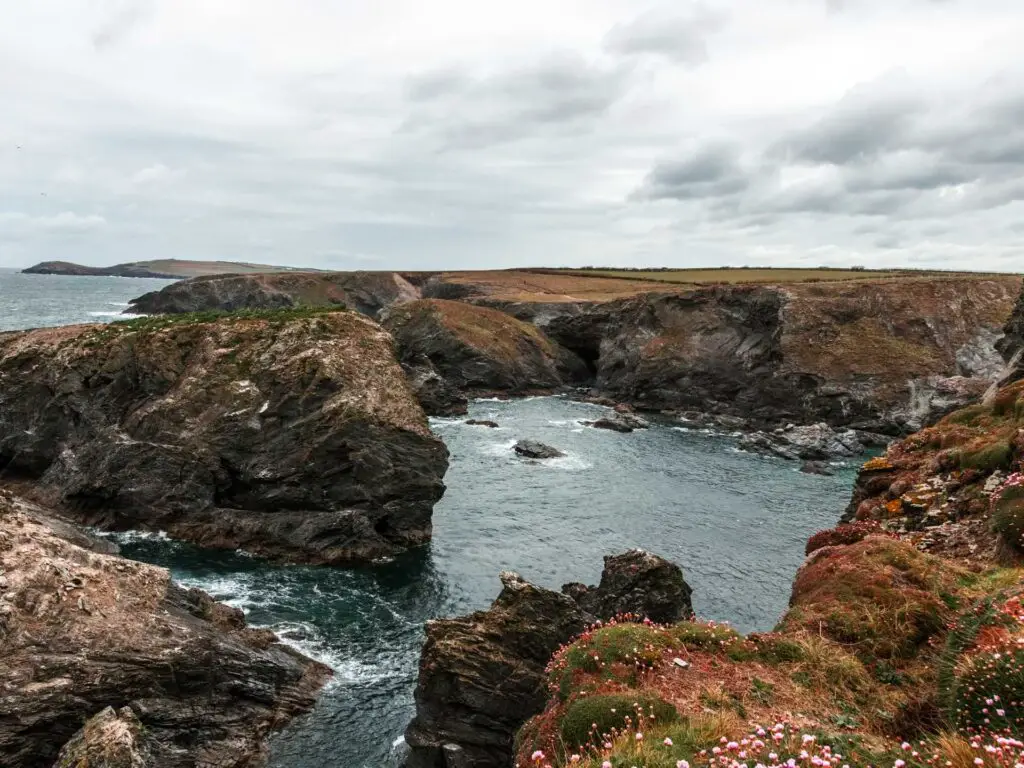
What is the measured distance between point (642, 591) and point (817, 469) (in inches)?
1824

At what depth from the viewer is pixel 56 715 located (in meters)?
20.2

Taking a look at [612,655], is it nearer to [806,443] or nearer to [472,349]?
[806,443]

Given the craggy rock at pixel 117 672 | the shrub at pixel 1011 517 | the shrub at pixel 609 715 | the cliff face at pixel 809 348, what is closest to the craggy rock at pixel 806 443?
the cliff face at pixel 809 348

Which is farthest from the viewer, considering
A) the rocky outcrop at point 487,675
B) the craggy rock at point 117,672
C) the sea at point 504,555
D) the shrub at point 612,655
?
the sea at point 504,555

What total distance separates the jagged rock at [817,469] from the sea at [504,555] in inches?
49.9

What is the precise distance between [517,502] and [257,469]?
20.7m

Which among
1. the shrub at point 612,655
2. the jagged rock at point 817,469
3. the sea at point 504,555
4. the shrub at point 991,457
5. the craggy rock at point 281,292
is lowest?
the sea at point 504,555

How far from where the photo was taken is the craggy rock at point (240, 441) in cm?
4441

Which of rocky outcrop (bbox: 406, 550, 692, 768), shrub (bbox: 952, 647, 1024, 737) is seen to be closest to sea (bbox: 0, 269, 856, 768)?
rocky outcrop (bbox: 406, 550, 692, 768)

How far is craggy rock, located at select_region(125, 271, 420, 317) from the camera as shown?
176m

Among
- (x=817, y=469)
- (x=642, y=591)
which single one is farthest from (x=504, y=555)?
(x=817, y=469)

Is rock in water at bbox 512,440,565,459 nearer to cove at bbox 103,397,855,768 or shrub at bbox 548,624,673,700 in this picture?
cove at bbox 103,397,855,768

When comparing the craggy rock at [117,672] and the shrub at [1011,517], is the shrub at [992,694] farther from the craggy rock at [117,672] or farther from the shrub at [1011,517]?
the craggy rock at [117,672]

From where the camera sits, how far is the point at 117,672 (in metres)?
21.9
